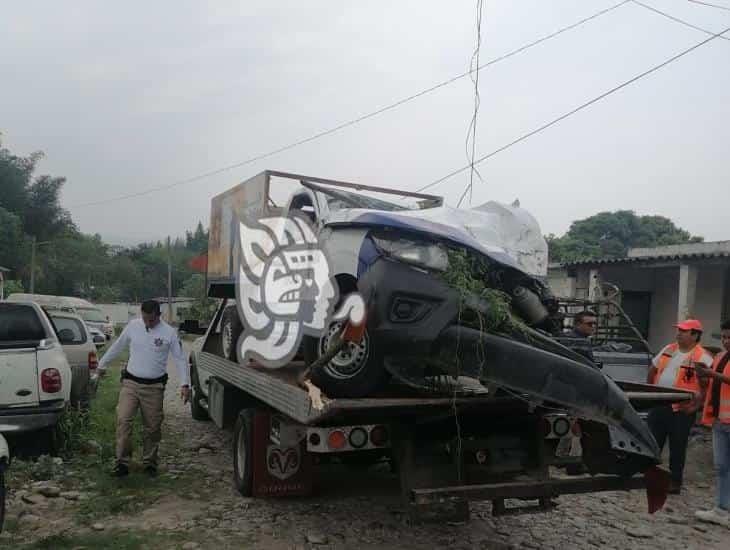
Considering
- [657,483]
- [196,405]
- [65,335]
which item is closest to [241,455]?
[657,483]

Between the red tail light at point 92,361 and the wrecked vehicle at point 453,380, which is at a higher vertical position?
the wrecked vehicle at point 453,380

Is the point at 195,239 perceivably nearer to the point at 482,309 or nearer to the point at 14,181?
the point at 14,181

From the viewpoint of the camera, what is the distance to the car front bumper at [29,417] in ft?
19.8

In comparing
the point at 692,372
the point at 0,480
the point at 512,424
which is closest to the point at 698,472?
the point at 692,372

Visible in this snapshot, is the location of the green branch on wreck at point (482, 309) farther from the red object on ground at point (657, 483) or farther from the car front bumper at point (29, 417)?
the car front bumper at point (29, 417)

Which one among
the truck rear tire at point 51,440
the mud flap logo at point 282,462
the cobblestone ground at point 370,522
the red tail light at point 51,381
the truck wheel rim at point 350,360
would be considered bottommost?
the cobblestone ground at point 370,522

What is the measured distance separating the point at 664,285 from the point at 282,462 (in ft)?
38.6

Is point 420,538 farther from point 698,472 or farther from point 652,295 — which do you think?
point 652,295

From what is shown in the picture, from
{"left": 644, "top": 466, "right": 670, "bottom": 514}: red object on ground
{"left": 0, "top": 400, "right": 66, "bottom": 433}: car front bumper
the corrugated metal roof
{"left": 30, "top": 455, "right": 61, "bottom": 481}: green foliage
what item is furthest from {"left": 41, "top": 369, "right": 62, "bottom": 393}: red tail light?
the corrugated metal roof

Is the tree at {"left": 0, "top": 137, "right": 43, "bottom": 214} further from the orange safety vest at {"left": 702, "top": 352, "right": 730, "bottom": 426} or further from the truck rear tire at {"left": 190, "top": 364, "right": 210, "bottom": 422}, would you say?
the orange safety vest at {"left": 702, "top": 352, "right": 730, "bottom": 426}

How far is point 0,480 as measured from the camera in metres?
4.27

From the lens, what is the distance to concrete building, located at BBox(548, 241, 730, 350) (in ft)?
40.4

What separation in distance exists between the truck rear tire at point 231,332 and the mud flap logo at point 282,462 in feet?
5.55

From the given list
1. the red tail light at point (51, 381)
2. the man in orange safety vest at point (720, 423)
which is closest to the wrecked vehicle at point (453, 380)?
the man in orange safety vest at point (720, 423)
